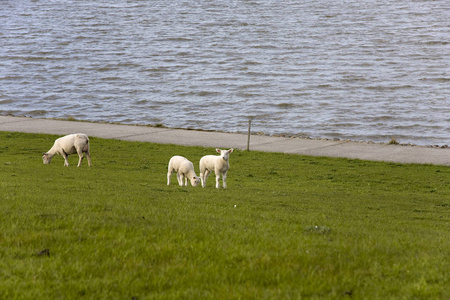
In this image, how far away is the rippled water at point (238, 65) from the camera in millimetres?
37125

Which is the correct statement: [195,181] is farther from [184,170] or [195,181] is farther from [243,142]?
[243,142]

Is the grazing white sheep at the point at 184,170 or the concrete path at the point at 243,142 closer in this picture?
the grazing white sheep at the point at 184,170

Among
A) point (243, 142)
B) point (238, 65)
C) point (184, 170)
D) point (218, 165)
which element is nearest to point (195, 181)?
point (184, 170)

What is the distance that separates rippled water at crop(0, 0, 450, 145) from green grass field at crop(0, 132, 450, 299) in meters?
20.9

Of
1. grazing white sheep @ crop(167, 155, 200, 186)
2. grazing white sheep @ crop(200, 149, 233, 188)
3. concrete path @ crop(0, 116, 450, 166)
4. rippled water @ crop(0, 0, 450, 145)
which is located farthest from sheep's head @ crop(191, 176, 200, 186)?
rippled water @ crop(0, 0, 450, 145)

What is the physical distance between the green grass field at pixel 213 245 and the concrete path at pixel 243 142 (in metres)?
9.35

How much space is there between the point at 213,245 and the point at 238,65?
167 ft

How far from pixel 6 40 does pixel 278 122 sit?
1874 inches

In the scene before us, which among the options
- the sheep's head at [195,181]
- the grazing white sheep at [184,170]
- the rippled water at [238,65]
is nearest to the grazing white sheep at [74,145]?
the grazing white sheep at [184,170]

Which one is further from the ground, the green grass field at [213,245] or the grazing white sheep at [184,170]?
the green grass field at [213,245]

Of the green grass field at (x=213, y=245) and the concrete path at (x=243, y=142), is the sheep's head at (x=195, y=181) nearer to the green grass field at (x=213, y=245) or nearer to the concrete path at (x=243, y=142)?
the green grass field at (x=213, y=245)

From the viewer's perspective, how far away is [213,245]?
255 inches

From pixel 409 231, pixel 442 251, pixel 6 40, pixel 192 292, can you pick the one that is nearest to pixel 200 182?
pixel 409 231

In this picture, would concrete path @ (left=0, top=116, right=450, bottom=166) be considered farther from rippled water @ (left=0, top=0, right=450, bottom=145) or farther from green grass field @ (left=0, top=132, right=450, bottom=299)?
green grass field @ (left=0, top=132, right=450, bottom=299)
